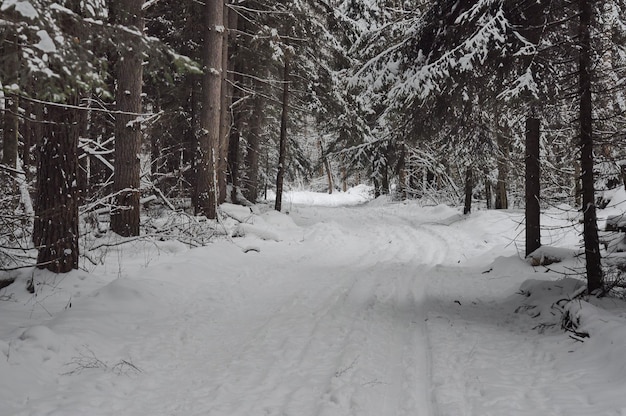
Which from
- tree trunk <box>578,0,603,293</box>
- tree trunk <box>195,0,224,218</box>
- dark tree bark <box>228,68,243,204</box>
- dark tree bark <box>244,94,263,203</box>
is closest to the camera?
tree trunk <box>578,0,603,293</box>

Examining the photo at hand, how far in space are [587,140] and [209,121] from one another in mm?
9154

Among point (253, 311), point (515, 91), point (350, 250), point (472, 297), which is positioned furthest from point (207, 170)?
point (515, 91)

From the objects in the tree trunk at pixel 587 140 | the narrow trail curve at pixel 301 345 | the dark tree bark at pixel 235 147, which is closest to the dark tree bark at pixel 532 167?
the narrow trail curve at pixel 301 345

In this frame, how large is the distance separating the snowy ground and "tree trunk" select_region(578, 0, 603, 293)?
0.26 meters

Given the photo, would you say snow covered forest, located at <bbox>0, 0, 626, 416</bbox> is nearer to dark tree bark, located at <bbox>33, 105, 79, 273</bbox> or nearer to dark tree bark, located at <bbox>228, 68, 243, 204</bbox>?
dark tree bark, located at <bbox>33, 105, 79, 273</bbox>

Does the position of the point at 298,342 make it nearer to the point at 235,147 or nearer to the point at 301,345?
the point at 301,345

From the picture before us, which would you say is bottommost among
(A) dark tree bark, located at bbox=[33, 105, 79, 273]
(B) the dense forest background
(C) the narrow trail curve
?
(C) the narrow trail curve

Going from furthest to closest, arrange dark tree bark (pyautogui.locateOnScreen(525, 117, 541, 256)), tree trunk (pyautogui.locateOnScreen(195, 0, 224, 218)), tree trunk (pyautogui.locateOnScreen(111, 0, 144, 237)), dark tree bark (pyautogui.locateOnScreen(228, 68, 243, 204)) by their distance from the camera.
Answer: dark tree bark (pyautogui.locateOnScreen(228, 68, 243, 204)), tree trunk (pyautogui.locateOnScreen(195, 0, 224, 218)), tree trunk (pyautogui.locateOnScreen(111, 0, 144, 237)), dark tree bark (pyautogui.locateOnScreen(525, 117, 541, 256))

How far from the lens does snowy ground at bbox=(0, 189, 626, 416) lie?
3.73 meters

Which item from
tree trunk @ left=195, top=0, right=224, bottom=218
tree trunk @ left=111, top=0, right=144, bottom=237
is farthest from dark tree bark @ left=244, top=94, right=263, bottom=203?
tree trunk @ left=111, top=0, right=144, bottom=237

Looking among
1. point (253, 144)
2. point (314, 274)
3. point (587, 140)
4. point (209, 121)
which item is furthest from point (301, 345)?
point (253, 144)

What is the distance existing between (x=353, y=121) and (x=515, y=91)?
12891 millimetres

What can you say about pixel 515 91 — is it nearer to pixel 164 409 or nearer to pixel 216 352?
pixel 216 352

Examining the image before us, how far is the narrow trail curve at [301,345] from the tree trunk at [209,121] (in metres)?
3.37
